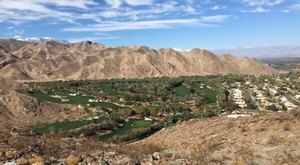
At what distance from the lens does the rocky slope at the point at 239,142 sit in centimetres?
1335

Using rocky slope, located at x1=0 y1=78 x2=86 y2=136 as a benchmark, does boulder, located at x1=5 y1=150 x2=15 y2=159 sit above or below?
above

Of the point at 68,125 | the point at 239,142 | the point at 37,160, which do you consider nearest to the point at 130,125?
the point at 68,125

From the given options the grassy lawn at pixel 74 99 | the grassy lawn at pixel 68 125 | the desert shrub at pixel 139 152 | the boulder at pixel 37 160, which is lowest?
the grassy lawn at pixel 68 125

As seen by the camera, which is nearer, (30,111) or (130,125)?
(130,125)

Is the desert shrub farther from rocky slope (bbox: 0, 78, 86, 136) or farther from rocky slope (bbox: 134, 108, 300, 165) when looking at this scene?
rocky slope (bbox: 0, 78, 86, 136)

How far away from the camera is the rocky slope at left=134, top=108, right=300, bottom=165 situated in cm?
1335

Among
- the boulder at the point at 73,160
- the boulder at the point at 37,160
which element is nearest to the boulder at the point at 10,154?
the boulder at the point at 37,160

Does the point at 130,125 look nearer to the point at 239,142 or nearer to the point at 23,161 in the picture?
the point at 239,142

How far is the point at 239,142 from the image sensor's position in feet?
49.8

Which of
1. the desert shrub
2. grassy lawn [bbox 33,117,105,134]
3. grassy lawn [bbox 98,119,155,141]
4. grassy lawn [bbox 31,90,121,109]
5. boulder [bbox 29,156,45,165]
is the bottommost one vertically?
grassy lawn [bbox 98,119,155,141]

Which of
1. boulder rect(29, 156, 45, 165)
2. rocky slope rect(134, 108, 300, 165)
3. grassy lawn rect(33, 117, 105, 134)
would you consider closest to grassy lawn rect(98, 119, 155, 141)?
grassy lawn rect(33, 117, 105, 134)

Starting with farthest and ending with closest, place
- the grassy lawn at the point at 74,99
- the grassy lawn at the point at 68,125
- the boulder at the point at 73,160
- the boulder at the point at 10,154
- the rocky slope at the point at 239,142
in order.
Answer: the grassy lawn at the point at 74,99 → the grassy lawn at the point at 68,125 → the boulder at the point at 10,154 → the rocky slope at the point at 239,142 → the boulder at the point at 73,160

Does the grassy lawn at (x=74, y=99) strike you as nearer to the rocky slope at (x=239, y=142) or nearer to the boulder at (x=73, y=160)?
the rocky slope at (x=239, y=142)

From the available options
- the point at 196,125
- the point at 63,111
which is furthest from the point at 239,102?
the point at 196,125
